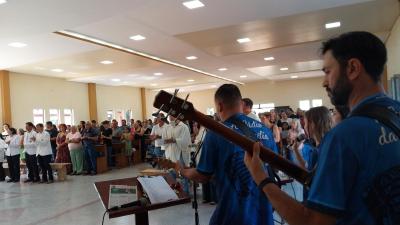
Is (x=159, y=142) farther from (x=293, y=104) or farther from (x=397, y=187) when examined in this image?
(x=293, y=104)

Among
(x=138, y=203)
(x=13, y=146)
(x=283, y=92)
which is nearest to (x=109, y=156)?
(x=13, y=146)

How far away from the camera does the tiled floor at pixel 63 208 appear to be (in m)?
5.54

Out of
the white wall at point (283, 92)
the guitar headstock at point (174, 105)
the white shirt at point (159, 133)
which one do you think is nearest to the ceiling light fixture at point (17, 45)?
the white shirt at point (159, 133)

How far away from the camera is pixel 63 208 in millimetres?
6594

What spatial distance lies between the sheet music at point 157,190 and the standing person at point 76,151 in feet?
29.7

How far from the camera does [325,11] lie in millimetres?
7398

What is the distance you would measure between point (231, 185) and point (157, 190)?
76 cm

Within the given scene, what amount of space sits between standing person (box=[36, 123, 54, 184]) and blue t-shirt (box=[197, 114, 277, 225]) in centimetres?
896

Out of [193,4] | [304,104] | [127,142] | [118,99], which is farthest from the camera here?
[304,104]

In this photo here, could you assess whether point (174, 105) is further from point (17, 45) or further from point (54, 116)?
point (54, 116)

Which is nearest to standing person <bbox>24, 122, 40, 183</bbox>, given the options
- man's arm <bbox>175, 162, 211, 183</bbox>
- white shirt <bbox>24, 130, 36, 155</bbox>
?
white shirt <bbox>24, 130, 36, 155</bbox>

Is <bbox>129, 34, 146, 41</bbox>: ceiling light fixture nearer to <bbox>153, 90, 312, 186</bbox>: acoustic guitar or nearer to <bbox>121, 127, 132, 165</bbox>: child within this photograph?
<bbox>121, 127, 132, 165</bbox>: child

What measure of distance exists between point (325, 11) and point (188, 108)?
6.68 m

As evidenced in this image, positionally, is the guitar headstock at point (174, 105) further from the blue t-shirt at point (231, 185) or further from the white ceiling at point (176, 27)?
the white ceiling at point (176, 27)
